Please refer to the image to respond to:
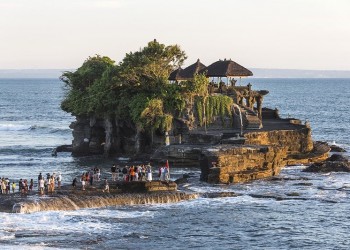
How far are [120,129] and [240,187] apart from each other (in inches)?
945

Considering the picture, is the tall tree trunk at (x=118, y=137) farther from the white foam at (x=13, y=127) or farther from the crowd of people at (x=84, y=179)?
the white foam at (x=13, y=127)

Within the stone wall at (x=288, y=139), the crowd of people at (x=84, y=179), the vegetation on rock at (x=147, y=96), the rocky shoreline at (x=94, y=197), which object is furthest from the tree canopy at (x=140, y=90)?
the rocky shoreline at (x=94, y=197)

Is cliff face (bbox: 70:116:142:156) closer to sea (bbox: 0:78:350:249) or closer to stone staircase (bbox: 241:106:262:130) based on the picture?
sea (bbox: 0:78:350:249)

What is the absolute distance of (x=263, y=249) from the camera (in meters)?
43.7

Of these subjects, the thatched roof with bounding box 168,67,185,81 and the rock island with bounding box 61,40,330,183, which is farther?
the thatched roof with bounding box 168,67,185,81

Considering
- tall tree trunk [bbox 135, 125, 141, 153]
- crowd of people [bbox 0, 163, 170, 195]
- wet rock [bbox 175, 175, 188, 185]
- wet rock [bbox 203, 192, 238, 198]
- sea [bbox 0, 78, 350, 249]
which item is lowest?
sea [bbox 0, 78, 350, 249]

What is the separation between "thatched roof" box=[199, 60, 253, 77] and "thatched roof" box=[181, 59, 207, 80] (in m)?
1.43

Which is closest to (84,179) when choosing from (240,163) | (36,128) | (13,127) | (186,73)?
(240,163)

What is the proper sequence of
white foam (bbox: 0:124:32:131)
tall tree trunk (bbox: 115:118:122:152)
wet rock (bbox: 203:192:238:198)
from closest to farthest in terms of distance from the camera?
1. wet rock (bbox: 203:192:238:198)
2. tall tree trunk (bbox: 115:118:122:152)
3. white foam (bbox: 0:124:32:131)

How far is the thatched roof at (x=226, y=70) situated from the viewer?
81812 millimetres

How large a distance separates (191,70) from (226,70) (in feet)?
15.6

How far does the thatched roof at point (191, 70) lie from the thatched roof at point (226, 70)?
1427mm

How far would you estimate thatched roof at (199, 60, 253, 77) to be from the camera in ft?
268

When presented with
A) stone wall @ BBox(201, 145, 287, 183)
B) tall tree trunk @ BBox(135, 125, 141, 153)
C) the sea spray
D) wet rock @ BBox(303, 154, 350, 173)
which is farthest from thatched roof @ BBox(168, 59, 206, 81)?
the sea spray
